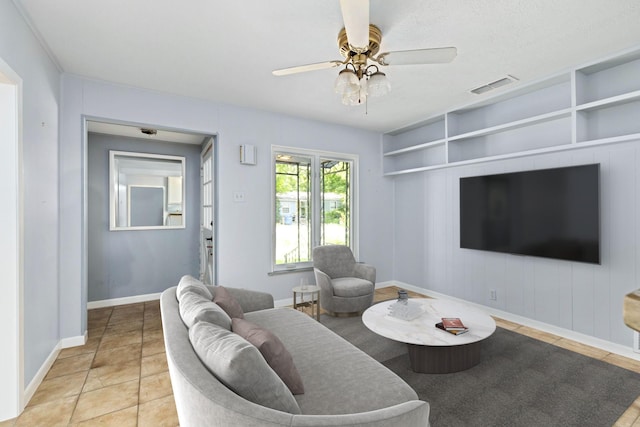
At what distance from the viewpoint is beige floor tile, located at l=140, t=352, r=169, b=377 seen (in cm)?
246

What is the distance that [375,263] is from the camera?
496 cm

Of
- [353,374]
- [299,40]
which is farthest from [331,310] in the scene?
[299,40]

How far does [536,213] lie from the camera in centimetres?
320

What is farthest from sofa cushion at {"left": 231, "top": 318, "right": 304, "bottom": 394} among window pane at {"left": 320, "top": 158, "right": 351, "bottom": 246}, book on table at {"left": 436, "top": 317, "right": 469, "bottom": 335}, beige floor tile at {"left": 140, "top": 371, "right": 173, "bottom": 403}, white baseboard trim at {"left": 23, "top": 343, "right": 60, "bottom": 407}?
window pane at {"left": 320, "top": 158, "right": 351, "bottom": 246}

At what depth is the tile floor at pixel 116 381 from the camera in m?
1.90

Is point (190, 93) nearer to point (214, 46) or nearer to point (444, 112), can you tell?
point (214, 46)

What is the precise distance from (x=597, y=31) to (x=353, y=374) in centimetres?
297

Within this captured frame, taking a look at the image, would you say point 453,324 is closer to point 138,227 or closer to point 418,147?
point 418,147

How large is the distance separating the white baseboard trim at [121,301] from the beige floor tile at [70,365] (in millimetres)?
1616

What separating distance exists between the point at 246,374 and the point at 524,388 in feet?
7.00

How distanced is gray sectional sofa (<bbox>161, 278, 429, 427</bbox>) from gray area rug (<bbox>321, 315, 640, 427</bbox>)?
0.69 m

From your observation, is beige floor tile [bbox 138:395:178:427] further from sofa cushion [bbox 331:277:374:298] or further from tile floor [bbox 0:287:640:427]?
sofa cushion [bbox 331:277:374:298]

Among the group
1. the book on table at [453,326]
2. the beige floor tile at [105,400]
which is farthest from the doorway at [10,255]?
the book on table at [453,326]

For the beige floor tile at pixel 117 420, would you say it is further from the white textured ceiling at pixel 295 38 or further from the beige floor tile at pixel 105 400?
the white textured ceiling at pixel 295 38
